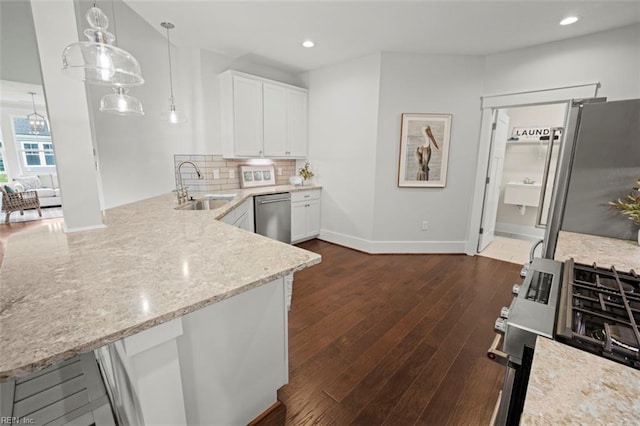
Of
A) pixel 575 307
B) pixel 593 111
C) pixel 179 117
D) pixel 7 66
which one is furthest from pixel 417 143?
pixel 7 66

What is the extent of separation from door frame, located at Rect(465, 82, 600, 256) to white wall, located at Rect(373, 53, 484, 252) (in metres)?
0.08

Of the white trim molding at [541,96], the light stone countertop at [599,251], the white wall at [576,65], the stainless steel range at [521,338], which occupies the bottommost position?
the stainless steel range at [521,338]

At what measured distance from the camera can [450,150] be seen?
3.75m

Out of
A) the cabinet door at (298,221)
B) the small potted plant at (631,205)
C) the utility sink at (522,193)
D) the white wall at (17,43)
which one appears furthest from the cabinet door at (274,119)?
the utility sink at (522,193)

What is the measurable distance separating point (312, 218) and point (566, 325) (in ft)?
12.5

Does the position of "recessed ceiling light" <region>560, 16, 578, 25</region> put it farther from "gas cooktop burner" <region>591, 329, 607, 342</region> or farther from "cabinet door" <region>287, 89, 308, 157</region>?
"gas cooktop burner" <region>591, 329, 607, 342</region>

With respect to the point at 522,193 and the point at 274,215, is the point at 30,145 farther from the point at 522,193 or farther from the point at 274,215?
the point at 522,193

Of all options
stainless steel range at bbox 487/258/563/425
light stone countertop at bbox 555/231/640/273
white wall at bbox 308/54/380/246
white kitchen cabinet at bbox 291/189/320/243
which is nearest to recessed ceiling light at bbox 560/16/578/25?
white wall at bbox 308/54/380/246

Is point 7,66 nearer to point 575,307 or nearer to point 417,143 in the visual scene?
point 417,143

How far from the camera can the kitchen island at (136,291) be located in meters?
0.69

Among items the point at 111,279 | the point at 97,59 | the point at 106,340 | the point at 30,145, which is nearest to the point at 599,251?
the point at 106,340

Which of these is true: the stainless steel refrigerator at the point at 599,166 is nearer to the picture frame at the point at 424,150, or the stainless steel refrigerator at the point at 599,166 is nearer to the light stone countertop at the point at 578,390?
the light stone countertop at the point at 578,390

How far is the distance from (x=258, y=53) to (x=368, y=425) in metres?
4.05

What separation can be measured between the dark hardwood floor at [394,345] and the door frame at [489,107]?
0.67 m
